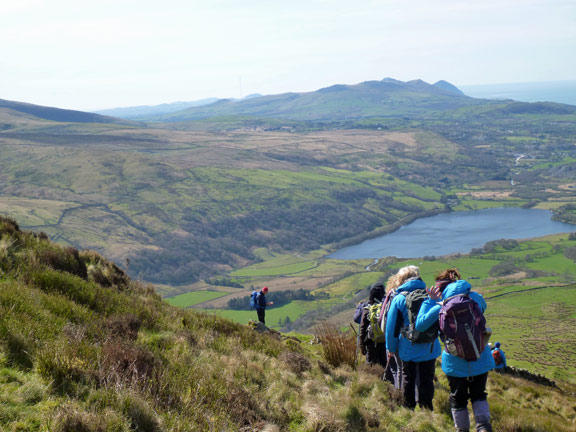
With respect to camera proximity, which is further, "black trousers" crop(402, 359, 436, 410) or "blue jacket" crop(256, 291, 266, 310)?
"blue jacket" crop(256, 291, 266, 310)

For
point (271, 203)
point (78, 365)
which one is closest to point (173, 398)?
point (78, 365)

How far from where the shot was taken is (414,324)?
18.5 ft

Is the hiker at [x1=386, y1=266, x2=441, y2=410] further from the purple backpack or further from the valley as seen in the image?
the valley

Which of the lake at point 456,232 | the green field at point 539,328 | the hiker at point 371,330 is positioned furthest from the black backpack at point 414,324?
the lake at point 456,232

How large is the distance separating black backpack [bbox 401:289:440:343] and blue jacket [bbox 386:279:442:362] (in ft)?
0.52

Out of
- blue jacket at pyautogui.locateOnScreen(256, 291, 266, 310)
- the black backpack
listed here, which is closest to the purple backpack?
the black backpack

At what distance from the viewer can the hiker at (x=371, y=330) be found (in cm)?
749

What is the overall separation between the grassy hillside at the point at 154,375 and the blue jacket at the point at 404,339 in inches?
33.1

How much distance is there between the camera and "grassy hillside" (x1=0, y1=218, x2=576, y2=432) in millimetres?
4176

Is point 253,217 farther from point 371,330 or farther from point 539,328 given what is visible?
point 371,330

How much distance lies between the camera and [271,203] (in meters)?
173

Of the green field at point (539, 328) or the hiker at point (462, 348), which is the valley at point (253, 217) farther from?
the hiker at point (462, 348)

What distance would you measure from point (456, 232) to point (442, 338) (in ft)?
439

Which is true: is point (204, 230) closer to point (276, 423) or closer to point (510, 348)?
point (510, 348)
